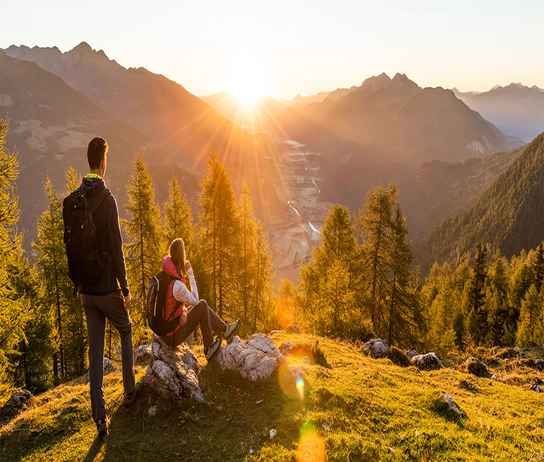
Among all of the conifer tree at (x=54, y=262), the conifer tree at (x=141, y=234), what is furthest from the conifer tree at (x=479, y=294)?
the conifer tree at (x=54, y=262)

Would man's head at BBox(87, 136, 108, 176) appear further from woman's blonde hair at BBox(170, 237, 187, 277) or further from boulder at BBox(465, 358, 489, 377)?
boulder at BBox(465, 358, 489, 377)

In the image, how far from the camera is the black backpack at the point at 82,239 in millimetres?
6203

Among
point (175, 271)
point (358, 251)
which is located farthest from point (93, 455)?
point (358, 251)

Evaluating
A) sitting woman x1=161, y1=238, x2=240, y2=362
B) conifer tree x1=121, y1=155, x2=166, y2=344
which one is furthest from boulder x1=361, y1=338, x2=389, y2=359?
conifer tree x1=121, y1=155, x2=166, y2=344

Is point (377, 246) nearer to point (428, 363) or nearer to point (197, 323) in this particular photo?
point (428, 363)

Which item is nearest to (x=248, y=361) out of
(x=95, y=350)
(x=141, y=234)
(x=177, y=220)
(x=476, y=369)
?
(x=95, y=350)

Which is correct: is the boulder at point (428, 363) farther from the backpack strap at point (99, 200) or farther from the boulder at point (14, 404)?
the boulder at point (14, 404)

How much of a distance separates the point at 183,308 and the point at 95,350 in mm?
2233

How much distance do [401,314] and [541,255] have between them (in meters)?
37.7

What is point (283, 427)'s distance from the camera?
7.33 meters

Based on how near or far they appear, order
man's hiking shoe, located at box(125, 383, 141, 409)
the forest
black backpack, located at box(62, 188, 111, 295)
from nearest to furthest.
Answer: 1. black backpack, located at box(62, 188, 111, 295)
2. man's hiking shoe, located at box(125, 383, 141, 409)
3. the forest

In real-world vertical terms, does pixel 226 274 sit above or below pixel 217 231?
below

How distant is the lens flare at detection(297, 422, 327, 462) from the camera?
639 cm

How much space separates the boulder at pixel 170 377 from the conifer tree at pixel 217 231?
17.5 meters
